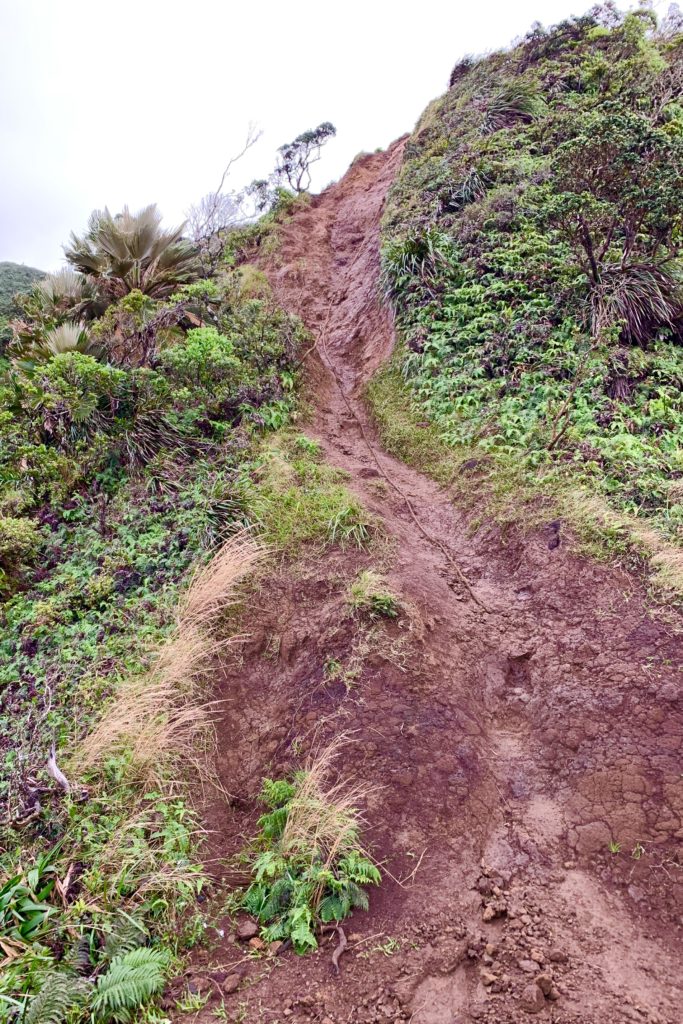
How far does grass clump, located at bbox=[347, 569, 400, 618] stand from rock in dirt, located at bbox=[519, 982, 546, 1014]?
2.52 meters

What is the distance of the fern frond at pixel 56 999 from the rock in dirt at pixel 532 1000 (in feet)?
6.86

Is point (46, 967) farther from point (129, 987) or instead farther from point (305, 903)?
point (305, 903)

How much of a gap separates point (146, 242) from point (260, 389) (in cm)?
391

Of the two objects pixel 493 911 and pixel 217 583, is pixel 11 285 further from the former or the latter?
pixel 493 911

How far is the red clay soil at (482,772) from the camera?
316cm

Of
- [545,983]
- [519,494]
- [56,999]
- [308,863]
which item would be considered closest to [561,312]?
[519,494]

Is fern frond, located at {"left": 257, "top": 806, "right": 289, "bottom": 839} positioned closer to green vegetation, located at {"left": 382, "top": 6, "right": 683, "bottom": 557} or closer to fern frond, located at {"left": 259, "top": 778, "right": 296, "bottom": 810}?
fern frond, located at {"left": 259, "top": 778, "right": 296, "bottom": 810}

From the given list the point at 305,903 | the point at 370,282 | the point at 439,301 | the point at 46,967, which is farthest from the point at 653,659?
the point at 370,282

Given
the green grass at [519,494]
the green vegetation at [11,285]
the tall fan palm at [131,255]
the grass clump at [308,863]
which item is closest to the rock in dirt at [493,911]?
the grass clump at [308,863]

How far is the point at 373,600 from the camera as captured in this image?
16.6 feet

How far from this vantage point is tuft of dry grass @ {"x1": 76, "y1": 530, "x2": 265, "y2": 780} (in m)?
4.19

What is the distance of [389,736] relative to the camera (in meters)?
4.31

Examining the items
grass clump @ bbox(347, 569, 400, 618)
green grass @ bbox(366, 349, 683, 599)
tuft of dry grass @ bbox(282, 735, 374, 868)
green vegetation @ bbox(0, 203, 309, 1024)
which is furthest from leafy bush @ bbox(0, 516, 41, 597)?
green grass @ bbox(366, 349, 683, 599)

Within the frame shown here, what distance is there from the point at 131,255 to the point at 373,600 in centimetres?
759
